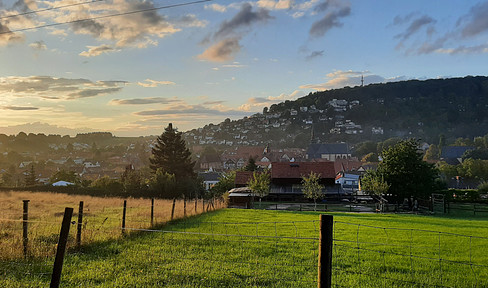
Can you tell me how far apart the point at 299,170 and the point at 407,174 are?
1778 centimetres

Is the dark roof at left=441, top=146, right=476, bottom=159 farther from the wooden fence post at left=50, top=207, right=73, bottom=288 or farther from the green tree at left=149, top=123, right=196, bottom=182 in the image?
the wooden fence post at left=50, top=207, right=73, bottom=288

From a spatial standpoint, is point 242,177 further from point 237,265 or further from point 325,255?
point 325,255

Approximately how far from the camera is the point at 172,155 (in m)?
60.3

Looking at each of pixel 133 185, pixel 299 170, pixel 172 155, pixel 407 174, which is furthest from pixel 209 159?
pixel 407 174

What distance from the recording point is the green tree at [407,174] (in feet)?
124

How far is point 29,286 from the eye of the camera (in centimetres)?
754

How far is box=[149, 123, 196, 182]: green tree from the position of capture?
196 ft

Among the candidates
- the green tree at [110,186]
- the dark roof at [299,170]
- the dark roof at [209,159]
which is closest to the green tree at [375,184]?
the dark roof at [299,170]

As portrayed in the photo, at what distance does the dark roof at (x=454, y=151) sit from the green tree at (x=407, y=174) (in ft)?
333

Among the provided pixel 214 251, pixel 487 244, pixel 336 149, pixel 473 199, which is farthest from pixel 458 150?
pixel 214 251

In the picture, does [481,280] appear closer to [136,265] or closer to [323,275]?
[323,275]

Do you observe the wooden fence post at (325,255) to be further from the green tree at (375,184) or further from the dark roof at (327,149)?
the dark roof at (327,149)

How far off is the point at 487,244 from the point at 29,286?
15510 mm

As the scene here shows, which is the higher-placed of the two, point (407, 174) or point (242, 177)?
point (407, 174)
